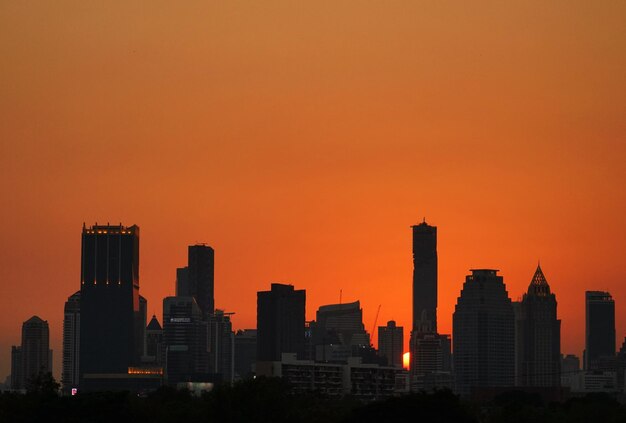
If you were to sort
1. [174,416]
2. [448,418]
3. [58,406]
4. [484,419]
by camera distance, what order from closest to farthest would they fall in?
[448,418], [58,406], [174,416], [484,419]

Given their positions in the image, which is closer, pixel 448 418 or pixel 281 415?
pixel 448 418

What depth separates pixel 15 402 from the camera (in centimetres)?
14862

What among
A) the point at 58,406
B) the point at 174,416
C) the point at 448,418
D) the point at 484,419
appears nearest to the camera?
the point at 448,418

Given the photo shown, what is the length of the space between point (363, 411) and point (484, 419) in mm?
61399

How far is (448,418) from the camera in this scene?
130 meters

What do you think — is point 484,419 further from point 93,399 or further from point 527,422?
point 93,399

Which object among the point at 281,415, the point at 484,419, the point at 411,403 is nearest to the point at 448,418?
the point at 411,403

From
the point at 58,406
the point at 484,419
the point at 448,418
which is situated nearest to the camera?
the point at 448,418

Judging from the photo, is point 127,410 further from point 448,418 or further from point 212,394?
point 448,418

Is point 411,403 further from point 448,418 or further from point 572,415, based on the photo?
point 572,415

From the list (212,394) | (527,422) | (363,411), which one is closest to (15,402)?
(212,394)

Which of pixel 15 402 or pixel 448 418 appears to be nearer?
pixel 448 418

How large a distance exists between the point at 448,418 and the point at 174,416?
33638 millimetres

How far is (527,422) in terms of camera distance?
533 ft
